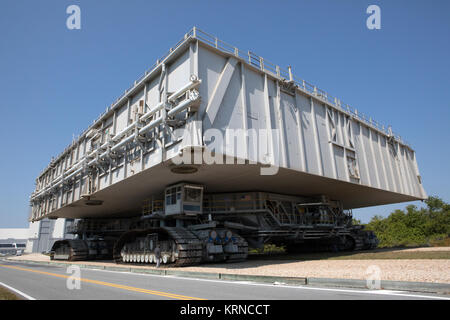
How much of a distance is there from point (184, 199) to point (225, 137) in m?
6.73

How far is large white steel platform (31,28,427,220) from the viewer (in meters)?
17.5

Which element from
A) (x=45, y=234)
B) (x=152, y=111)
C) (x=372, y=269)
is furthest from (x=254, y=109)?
(x=45, y=234)

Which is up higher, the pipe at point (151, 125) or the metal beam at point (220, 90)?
the metal beam at point (220, 90)

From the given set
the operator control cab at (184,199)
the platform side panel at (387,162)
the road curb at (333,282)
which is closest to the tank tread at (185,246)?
the operator control cab at (184,199)

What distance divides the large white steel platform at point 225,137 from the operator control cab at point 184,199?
2.77 feet

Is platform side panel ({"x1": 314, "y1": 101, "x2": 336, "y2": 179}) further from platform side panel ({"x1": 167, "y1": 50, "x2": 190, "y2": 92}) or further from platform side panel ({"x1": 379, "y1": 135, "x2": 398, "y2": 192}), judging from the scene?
platform side panel ({"x1": 167, "y1": 50, "x2": 190, "y2": 92})

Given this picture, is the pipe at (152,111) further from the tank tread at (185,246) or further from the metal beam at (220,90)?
the tank tread at (185,246)

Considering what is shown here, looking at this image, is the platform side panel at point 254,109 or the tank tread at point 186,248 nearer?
the tank tread at point 186,248

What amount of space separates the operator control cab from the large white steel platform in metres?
0.85

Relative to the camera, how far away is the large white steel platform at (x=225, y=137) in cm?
1750

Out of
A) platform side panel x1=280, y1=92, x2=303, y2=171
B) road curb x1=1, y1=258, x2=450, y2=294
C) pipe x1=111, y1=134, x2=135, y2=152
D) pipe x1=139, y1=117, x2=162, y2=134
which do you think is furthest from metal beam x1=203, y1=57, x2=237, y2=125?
road curb x1=1, y1=258, x2=450, y2=294

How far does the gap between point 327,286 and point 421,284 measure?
2.52m

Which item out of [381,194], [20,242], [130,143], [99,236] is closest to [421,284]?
[130,143]

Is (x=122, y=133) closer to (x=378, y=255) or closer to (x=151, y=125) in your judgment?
(x=151, y=125)
